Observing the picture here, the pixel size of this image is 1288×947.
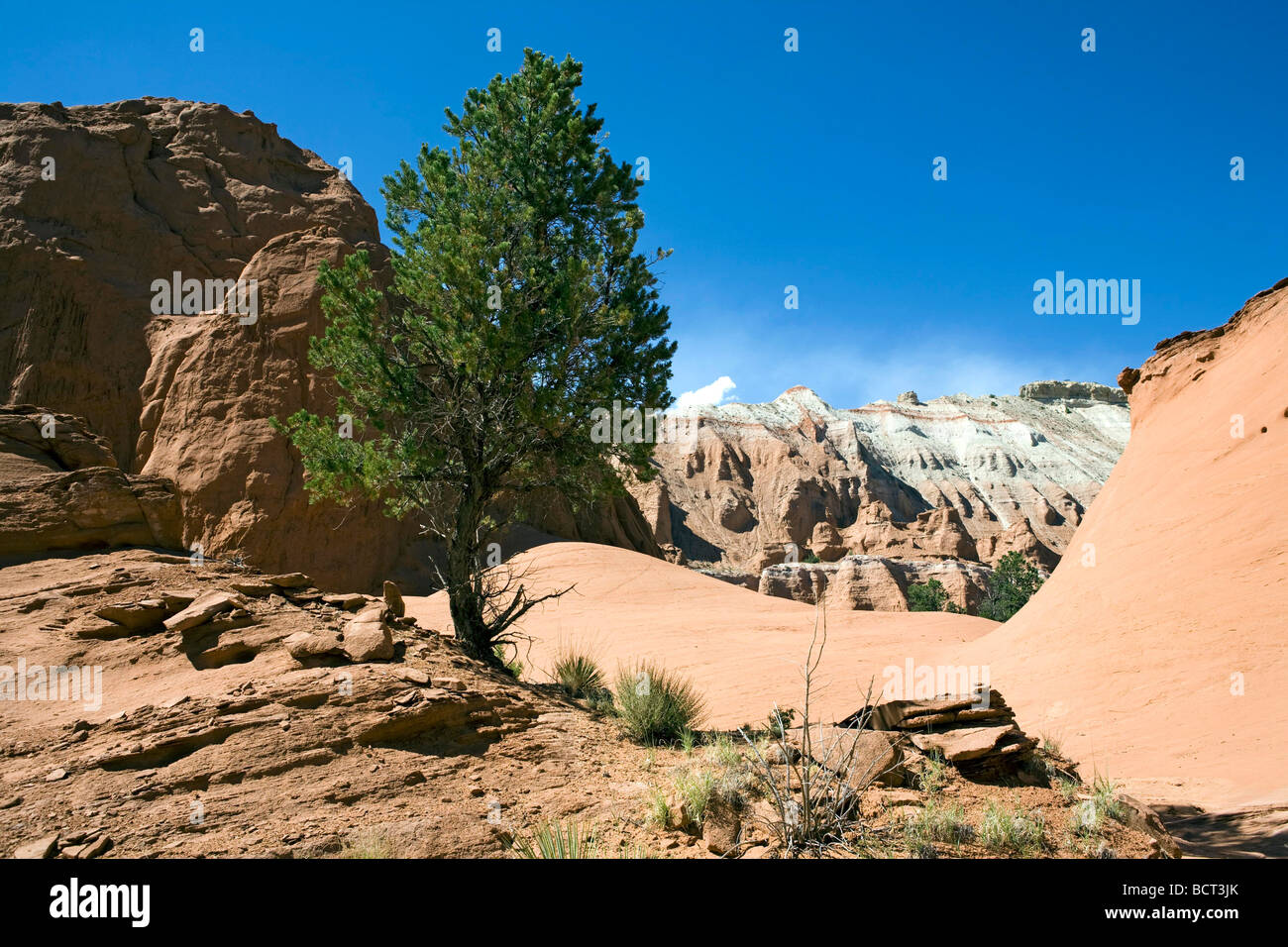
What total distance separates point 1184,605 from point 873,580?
1363 inches

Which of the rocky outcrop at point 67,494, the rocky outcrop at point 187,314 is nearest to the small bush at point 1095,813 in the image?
the rocky outcrop at point 67,494

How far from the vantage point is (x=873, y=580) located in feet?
148

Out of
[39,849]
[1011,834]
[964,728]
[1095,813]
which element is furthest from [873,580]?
[39,849]

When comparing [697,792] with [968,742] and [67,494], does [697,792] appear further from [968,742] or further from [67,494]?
[67,494]

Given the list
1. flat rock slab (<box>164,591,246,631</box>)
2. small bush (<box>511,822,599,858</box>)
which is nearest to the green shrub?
small bush (<box>511,822,599,858</box>)

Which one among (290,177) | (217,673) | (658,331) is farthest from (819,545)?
(217,673)

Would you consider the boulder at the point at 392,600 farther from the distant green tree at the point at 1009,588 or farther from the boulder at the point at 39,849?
the distant green tree at the point at 1009,588

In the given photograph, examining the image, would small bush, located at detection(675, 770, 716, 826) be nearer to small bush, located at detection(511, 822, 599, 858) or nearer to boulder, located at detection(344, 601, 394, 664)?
small bush, located at detection(511, 822, 599, 858)

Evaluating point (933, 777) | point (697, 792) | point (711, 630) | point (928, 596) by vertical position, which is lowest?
point (928, 596)

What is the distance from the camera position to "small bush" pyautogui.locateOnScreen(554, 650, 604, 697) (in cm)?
894

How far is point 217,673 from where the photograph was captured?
578 centimetres

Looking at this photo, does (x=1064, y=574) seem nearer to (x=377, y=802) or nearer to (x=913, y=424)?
(x=377, y=802)

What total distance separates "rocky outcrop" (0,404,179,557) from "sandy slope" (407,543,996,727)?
5.17 meters

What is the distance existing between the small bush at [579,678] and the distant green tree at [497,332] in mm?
1045
